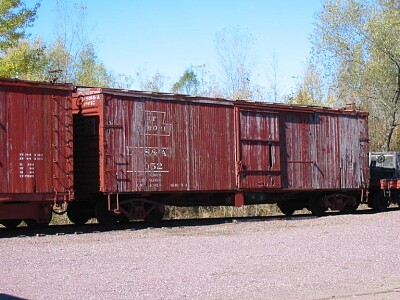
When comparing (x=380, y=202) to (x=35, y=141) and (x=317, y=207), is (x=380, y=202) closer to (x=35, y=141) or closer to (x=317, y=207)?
(x=317, y=207)

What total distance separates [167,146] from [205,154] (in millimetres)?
1450

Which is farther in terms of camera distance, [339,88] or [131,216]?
[339,88]

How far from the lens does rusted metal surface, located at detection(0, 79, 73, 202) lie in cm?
1596

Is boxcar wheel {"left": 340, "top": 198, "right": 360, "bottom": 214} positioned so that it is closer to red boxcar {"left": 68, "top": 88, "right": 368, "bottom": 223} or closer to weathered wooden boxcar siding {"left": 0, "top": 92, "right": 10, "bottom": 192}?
red boxcar {"left": 68, "top": 88, "right": 368, "bottom": 223}

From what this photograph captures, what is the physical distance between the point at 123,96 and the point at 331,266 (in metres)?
9.31

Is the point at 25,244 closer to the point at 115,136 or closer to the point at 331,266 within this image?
the point at 115,136

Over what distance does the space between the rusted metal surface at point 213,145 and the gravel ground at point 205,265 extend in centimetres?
249

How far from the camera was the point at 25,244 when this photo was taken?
13.7 meters

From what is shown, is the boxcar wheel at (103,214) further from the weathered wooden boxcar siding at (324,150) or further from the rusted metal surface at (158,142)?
the weathered wooden boxcar siding at (324,150)

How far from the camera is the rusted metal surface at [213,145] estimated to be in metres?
18.0

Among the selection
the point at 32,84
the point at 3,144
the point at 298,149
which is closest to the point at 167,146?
the point at 32,84

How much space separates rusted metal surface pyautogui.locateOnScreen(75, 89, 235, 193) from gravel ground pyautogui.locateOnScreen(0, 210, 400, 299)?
2221 millimetres

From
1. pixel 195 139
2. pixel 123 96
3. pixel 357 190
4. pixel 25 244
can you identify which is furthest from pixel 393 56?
pixel 25 244

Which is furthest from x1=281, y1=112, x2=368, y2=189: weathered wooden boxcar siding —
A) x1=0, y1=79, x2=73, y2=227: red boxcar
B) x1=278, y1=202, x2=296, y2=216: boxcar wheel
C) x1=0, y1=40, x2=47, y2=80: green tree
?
x1=0, y1=40, x2=47, y2=80: green tree
